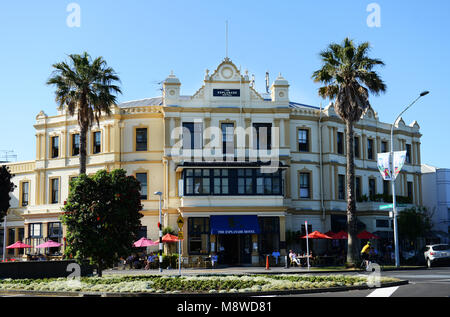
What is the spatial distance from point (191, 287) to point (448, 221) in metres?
43.6

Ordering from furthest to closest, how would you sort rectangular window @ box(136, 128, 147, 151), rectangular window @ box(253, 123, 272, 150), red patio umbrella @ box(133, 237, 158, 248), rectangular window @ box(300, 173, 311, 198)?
rectangular window @ box(300, 173, 311, 198) < rectangular window @ box(136, 128, 147, 151) < rectangular window @ box(253, 123, 272, 150) < red patio umbrella @ box(133, 237, 158, 248)

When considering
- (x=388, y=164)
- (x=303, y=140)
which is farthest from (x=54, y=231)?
(x=388, y=164)

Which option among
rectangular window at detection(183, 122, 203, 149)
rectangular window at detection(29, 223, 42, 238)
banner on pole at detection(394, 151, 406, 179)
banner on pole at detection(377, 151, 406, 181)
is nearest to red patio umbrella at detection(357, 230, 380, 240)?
banner on pole at detection(377, 151, 406, 181)

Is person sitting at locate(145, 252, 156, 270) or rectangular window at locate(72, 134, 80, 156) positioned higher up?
rectangular window at locate(72, 134, 80, 156)

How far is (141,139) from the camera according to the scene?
46625 mm

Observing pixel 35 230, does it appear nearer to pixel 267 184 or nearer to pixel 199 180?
pixel 199 180

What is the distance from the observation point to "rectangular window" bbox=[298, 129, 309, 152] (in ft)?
157

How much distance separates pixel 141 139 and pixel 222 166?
7.63 m

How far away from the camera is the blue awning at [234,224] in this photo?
4178 cm

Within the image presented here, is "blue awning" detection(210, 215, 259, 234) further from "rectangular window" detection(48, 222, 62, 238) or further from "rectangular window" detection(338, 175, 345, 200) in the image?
"rectangular window" detection(48, 222, 62, 238)

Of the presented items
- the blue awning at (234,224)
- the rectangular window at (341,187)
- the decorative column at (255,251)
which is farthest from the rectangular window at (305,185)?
the decorative column at (255,251)

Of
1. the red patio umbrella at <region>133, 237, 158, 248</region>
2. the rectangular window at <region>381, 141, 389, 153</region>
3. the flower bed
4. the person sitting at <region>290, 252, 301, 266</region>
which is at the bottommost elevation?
the person sitting at <region>290, 252, 301, 266</region>

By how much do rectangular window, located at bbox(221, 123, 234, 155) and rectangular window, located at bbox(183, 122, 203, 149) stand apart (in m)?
1.77
